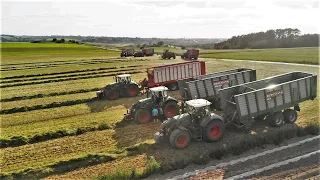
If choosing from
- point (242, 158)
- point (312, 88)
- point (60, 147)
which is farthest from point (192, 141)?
point (312, 88)

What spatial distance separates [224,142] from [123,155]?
15.4 feet

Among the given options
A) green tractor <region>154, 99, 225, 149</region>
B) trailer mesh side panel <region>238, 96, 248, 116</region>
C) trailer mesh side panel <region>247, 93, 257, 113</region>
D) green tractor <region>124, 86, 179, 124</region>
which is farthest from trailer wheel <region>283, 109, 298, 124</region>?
green tractor <region>124, 86, 179, 124</region>

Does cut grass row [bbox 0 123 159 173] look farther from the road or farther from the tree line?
the tree line

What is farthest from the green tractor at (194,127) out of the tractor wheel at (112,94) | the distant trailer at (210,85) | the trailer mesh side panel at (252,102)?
the tractor wheel at (112,94)

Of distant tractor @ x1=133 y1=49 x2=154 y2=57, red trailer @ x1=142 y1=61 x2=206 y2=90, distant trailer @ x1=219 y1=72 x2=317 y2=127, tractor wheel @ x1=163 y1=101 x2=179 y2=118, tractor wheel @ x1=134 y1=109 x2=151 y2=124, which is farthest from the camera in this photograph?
distant tractor @ x1=133 y1=49 x2=154 y2=57

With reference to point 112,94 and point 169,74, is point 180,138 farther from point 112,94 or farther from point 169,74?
point 169,74

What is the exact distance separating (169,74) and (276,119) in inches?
498

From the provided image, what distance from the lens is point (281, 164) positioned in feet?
37.2

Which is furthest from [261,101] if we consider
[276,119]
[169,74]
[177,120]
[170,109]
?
[169,74]

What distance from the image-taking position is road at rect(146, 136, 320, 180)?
1074cm

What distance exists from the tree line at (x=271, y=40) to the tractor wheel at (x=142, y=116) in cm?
9633

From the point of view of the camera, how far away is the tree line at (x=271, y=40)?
104m

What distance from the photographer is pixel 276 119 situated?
14.8 m

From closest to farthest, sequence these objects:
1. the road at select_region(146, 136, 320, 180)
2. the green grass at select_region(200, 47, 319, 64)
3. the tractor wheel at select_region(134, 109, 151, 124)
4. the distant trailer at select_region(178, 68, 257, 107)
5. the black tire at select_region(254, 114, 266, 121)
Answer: the road at select_region(146, 136, 320, 180) → the black tire at select_region(254, 114, 266, 121) → the tractor wheel at select_region(134, 109, 151, 124) → the distant trailer at select_region(178, 68, 257, 107) → the green grass at select_region(200, 47, 319, 64)
